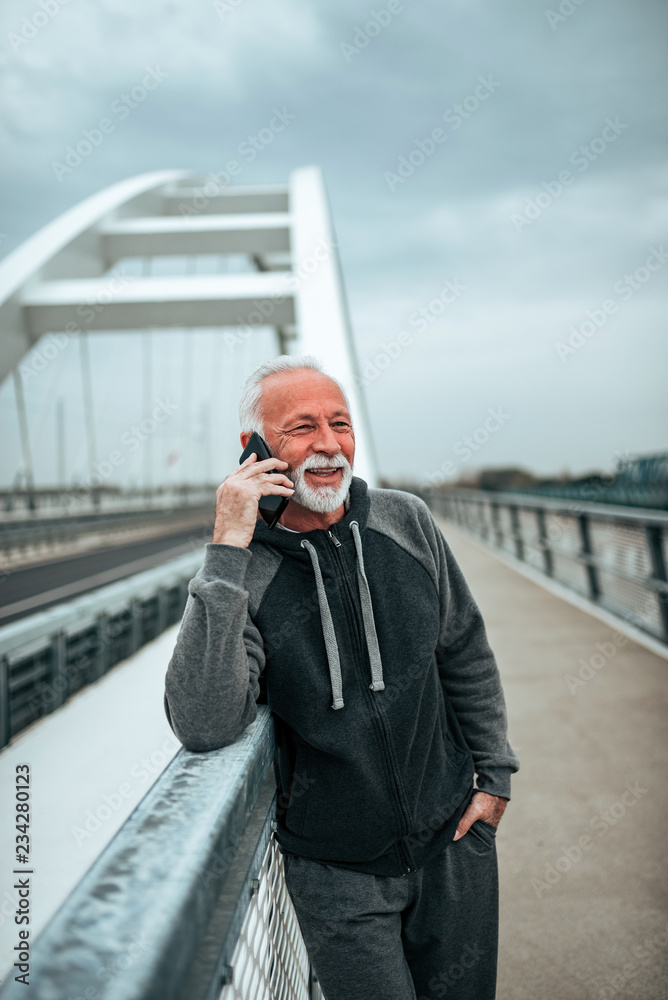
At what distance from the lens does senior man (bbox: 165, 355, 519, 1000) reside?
4.42ft

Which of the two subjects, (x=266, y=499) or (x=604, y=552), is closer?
(x=266, y=499)

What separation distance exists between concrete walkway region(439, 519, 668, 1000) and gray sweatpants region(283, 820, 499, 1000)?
34.6 inches

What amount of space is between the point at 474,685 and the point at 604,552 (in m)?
5.49

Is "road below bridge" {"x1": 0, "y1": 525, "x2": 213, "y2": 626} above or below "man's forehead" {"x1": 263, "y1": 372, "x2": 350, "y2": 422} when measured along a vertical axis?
below

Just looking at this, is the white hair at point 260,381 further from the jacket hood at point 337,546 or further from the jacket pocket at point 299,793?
the jacket pocket at point 299,793

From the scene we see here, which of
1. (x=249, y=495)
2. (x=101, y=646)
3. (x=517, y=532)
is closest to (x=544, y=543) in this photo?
(x=517, y=532)

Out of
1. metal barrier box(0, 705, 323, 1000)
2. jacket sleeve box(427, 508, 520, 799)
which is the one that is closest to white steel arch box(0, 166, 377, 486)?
jacket sleeve box(427, 508, 520, 799)

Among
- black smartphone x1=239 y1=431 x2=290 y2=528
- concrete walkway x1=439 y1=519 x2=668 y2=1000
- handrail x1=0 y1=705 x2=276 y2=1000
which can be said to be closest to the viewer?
handrail x1=0 y1=705 x2=276 y2=1000

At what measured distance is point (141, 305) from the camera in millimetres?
8398

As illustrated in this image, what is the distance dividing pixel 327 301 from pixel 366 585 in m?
7.36

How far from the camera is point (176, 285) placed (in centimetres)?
850

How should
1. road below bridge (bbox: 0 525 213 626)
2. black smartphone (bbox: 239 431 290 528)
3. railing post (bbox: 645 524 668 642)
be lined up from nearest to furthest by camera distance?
black smartphone (bbox: 239 431 290 528) → railing post (bbox: 645 524 668 642) → road below bridge (bbox: 0 525 213 626)

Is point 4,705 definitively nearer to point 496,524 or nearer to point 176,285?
point 176,285

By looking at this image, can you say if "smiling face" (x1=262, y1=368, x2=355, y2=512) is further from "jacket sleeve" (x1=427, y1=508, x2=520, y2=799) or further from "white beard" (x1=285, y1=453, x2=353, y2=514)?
"jacket sleeve" (x1=427, y1=508, x2=520, y2=799)
